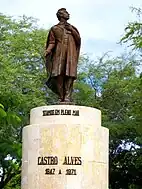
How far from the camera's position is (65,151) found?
14.1 meters

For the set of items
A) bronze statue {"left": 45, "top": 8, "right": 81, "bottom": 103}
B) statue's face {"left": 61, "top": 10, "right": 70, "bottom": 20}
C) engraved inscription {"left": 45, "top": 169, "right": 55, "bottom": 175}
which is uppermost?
statue's face {"left": 61, "top": 10, "right": 70, "bottom": 20}

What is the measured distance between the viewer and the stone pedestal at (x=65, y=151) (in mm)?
14031

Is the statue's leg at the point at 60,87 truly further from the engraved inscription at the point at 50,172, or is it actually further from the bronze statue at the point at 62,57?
the engraved inscription at the point at 50,172

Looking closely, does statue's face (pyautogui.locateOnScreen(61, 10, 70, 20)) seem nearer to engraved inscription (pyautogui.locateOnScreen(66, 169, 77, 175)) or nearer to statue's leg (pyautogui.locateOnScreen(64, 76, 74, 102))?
statue's leg (pyautogui.locateOnScreen(64, 76, 74, 102))

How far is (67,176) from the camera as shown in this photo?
1398 centimetres

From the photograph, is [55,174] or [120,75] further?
[120,75]

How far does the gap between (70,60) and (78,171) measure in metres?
2.83

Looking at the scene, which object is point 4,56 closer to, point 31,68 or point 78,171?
point 31,68

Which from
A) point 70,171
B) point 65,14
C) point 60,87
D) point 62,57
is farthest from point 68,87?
point 70,171

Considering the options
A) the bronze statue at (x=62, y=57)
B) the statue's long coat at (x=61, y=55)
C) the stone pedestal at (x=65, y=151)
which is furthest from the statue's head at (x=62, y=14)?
the stone pedestal at (x=65, y=151)

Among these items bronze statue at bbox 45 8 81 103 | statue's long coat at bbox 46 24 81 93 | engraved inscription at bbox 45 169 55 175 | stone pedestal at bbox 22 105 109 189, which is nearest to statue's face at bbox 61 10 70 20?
bronze statue at bbox 45 8 81 103

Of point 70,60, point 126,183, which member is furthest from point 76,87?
point 70,60

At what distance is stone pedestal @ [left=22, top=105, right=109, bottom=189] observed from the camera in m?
14.0

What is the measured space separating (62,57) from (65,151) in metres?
2.46
